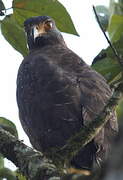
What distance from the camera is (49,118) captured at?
2.75m

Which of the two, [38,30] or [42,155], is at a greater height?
[38,30]

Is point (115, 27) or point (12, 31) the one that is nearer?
point (115, 27)

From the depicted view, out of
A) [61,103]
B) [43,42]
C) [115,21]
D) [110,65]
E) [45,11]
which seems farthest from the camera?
[43,42]

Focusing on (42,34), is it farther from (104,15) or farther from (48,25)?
(104,15)

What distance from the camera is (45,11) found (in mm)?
2191

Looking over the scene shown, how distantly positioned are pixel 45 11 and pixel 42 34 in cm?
248

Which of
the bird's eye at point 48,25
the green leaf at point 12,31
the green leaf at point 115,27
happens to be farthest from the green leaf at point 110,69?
the bird's eye at point 48,25

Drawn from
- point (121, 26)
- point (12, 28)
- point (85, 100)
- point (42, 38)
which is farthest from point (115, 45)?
point (42, 38)

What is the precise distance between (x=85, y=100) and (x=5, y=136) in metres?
0.76

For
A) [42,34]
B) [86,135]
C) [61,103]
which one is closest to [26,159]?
[86,135]

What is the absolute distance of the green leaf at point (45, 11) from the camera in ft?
7.01

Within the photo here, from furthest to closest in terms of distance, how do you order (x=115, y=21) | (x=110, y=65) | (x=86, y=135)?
1. (x=110, y=65)
2. (x=86, y=135)
3. (x=115, y=21)

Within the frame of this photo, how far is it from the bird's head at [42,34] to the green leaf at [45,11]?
78.9 inches

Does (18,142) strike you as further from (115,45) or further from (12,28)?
(115,45)
